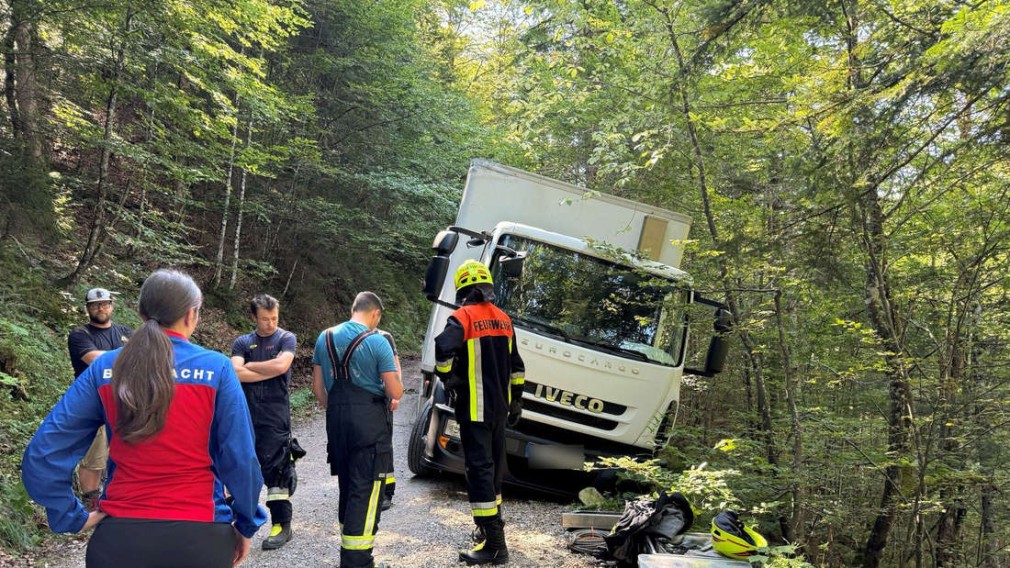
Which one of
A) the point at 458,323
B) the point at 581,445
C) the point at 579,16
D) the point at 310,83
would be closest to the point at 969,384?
the point at 581,445

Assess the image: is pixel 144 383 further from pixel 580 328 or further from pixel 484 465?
pixel 580 328

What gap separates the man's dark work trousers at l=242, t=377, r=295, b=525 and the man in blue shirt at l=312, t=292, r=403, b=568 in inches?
32.8

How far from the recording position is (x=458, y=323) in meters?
4.32

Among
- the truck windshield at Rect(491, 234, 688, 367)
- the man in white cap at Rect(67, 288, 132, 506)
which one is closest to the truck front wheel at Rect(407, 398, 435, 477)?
the truck windshield at Rect(491, 234, 688, 367)

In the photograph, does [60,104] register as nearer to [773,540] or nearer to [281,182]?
[281,182]

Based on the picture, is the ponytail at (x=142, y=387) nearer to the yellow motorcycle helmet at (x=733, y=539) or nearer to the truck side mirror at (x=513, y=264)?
the yellow motorcycle helmet at (x=733, y=539)

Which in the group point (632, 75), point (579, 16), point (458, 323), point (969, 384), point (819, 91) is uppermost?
point (579, 16)

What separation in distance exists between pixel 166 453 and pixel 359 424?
1.85 m

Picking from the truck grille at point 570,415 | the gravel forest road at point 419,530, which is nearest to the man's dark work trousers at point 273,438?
the gravel forest road at point 419,530

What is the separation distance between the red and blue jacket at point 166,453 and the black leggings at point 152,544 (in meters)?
0.03

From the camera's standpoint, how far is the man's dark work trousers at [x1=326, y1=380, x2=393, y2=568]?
12.1ft

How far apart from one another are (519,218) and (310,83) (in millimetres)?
9196

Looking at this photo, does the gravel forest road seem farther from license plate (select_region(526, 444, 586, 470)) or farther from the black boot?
license plate (select_region(526, 444, 586, 470))

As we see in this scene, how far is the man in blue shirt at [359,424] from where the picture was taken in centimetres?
368
